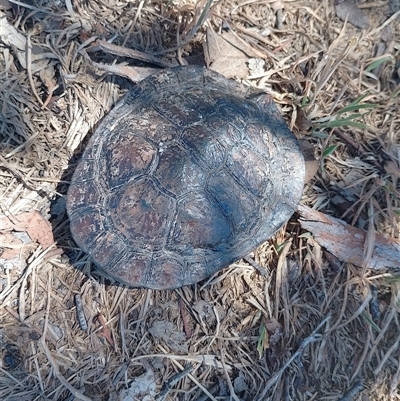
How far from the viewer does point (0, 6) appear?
253 centimetres

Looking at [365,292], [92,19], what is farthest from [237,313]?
[92,19]

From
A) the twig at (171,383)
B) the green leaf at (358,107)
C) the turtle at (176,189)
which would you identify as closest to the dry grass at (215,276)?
the twig at (171,383)

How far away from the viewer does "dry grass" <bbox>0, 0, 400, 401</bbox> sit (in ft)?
7.78

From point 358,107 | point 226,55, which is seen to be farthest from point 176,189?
point 358,107

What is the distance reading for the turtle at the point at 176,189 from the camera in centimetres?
217

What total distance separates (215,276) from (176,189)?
0.66 m

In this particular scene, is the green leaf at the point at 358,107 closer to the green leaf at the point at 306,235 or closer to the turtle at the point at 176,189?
the turtle at the point at 176,189

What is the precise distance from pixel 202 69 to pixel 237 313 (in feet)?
4.81

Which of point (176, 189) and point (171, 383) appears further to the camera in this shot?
point (171, 383)

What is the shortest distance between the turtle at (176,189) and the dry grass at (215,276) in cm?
28

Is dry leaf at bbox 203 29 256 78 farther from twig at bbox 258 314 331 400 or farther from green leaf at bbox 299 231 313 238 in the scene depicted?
twig at bbox 258 314 331 400

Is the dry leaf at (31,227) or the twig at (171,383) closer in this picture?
the twig at (171,383)

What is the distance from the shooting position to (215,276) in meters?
2.50

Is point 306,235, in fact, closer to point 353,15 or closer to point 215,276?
point 215,276
